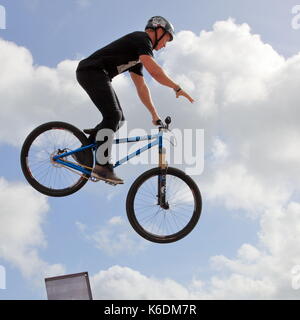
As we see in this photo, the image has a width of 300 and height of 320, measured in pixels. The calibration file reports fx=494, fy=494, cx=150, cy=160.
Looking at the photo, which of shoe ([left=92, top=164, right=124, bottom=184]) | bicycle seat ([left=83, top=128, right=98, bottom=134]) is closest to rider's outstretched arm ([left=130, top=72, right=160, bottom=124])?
bicycle seat ([left=83, top=128, right=98, bottom=134])

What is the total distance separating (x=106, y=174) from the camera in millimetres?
8812

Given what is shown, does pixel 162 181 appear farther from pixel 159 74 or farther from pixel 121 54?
pixel 121 54

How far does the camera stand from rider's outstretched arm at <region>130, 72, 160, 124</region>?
949cm

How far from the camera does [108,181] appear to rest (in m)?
8.84

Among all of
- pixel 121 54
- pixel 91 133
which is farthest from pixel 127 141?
pixel 121 54

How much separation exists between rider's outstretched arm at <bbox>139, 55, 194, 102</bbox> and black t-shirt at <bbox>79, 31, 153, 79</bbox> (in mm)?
149

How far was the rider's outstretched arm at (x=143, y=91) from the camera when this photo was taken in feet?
31.1

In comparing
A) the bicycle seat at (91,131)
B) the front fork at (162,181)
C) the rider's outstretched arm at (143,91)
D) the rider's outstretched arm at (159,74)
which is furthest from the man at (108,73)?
the front fork at (162,181)

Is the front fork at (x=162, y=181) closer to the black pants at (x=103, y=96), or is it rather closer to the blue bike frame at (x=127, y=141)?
the blue bike frame at (x=127, y=141)

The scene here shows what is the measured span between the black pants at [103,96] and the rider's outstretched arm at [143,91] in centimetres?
73

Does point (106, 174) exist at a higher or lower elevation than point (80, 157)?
lower

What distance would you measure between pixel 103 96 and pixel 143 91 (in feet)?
3.29

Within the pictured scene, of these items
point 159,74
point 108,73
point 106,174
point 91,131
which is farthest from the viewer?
point 91,131

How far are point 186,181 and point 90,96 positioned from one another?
91.7 inches
